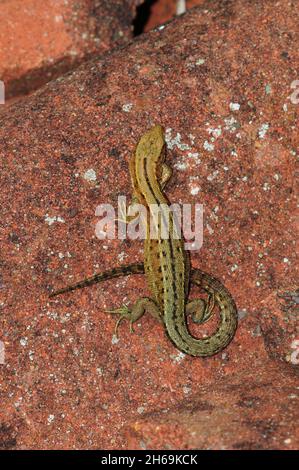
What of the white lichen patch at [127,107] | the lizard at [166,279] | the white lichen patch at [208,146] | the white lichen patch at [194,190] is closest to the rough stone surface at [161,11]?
the white lichen patch at [127,107]

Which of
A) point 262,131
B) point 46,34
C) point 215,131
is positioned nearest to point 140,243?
point 215,131

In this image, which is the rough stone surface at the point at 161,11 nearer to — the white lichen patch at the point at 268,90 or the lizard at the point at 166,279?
the white lichen patch at the point at 268,90

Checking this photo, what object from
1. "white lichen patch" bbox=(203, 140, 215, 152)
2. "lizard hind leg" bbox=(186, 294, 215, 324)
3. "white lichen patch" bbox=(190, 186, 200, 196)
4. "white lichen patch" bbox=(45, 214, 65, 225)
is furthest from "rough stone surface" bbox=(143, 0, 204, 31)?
"lizard hind leg" bbox=(186, 294, 215, 324)

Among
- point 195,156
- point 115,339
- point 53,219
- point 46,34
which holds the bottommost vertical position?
point 115,339

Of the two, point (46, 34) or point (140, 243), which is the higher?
point (46, 34)

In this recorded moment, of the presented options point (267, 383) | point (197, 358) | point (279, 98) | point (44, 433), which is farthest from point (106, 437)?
point (279, 98)

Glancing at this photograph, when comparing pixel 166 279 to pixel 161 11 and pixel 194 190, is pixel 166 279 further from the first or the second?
pixel 161 11
